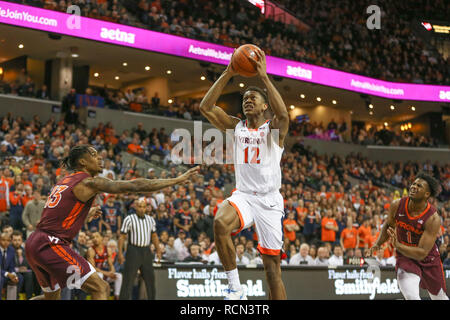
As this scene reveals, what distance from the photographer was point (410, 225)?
6852 mm

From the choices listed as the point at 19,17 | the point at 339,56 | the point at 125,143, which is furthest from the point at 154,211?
the point at 339,56

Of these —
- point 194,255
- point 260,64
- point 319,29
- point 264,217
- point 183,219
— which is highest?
point 319,29

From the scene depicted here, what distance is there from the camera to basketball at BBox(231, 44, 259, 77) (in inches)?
229

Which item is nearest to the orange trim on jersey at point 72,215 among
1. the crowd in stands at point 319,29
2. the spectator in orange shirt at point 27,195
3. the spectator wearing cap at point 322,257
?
the spectator in orange shirt at point 27,195

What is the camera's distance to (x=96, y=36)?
20.7 meters

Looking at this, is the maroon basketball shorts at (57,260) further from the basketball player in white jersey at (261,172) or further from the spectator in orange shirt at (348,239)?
the spectator in orange shirt at (348,239)

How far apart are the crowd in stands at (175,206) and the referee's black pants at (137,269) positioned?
68 cm

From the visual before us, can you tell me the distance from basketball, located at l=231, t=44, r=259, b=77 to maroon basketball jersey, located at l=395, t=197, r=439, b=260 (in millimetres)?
2503

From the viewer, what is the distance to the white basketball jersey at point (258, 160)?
19.5 feet

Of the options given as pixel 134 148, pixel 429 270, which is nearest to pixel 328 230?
pixel 134 148

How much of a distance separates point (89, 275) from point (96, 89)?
20.0 metres

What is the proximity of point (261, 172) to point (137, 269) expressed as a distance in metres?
5.32

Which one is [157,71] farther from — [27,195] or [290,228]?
[27,195]

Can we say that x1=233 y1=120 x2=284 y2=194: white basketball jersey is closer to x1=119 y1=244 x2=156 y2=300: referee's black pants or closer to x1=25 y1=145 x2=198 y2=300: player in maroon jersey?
x1=25 y1=145 x2=198 y2=300: player in maroon jersey
